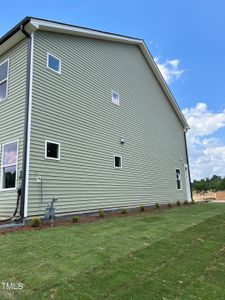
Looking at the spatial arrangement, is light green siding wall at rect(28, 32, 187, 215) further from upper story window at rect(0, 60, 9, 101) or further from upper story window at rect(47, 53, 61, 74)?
upper story window at rect(0, 60, 9, 101)

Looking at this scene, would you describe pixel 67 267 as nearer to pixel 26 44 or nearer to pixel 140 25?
pixel 26 44

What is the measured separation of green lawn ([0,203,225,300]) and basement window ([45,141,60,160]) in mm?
2510

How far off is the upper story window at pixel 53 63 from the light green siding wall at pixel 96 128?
0.70 feet

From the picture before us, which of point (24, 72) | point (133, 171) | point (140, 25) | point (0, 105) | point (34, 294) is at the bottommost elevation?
point (34, 294)

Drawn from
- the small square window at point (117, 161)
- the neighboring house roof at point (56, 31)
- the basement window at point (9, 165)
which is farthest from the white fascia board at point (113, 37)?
the small square window at point (117, 161)

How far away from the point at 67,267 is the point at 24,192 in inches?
153

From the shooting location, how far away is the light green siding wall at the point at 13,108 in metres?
8.62

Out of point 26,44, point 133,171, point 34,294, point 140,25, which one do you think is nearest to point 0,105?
point 26,44

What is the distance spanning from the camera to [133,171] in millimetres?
13906

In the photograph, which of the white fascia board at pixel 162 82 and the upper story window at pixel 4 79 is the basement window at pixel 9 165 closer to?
the upper story window at pixel 4 79

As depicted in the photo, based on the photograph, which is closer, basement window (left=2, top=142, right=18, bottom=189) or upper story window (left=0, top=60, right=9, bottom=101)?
basement window (left=2, top=142, right=18, bottom=189)

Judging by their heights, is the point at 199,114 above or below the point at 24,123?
above

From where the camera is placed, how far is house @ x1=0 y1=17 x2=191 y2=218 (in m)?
8.68

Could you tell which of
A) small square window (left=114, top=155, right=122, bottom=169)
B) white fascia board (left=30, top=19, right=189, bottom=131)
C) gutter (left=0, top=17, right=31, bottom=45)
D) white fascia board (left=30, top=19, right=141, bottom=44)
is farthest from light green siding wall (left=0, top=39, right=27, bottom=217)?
small square window (left=114, top=155, right=122, bottom=169)
